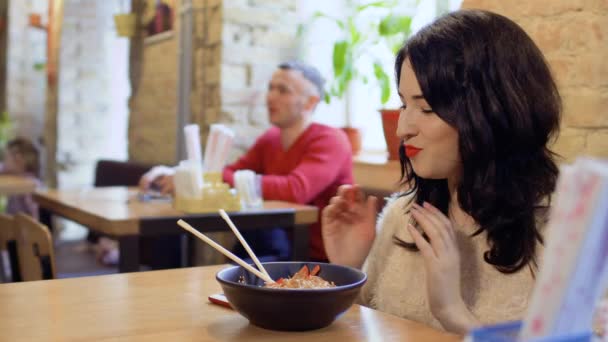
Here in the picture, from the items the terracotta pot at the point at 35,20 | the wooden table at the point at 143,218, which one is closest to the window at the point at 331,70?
the wooden table at the point at 143,218

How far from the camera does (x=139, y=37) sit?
5359 mm

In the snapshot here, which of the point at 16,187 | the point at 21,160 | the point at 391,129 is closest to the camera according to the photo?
the point at 391,129

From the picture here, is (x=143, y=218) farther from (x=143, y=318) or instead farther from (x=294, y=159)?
(x=143, y=318)

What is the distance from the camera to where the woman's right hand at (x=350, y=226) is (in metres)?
1.48

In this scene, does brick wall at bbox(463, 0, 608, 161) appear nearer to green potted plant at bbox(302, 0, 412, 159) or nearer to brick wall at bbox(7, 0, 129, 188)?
green potted plant at bbox(302, 0, 412, 159)

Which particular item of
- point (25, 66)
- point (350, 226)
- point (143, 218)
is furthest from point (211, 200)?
point (25, 66)

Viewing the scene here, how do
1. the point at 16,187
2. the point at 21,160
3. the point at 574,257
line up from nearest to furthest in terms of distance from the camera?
1. the point at 574,257
2. the point at 16,187
3. the point at 21,160

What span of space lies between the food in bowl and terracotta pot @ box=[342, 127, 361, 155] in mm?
2613

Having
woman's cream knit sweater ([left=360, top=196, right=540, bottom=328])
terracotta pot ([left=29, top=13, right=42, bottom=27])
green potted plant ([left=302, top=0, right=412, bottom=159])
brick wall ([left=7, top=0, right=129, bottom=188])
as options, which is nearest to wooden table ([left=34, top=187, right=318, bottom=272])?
green potted plant ([left=302, top=0, right=412, bottom=159])

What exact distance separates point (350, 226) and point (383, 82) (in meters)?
2.14

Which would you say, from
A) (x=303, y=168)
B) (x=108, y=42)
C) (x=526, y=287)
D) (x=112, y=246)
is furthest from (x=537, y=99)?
(x=108, y=42)

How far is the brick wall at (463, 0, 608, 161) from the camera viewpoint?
6.30ft

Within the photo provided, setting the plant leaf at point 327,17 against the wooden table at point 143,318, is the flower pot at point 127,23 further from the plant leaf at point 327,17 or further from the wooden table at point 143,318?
the wooden table at point 143,318

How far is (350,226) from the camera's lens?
4.90 feet
